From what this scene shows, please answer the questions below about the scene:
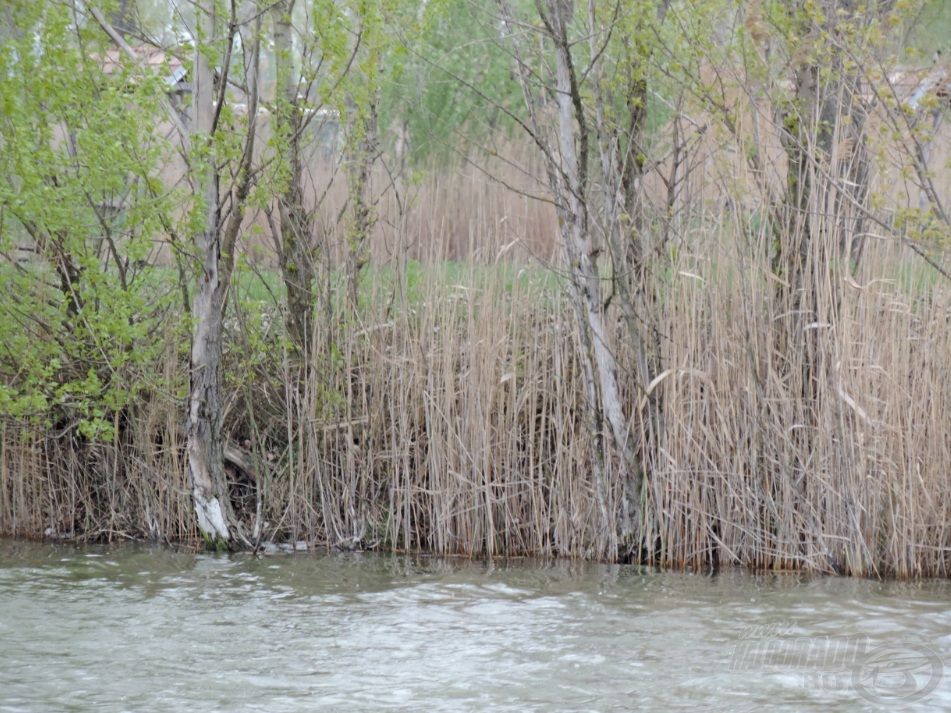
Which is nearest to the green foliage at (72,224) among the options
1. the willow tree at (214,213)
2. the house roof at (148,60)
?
the house roof at (148,60)

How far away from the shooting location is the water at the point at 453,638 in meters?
4.21

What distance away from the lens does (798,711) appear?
4.03 m

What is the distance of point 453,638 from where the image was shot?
16.3 feet

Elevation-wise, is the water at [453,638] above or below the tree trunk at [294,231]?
below

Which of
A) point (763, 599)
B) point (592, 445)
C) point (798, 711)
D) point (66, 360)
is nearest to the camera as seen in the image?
point (798, 711)

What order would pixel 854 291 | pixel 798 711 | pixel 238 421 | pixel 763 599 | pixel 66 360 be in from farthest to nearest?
pixel 238 421 < pixel 66 360 < pixel 854 291 < pixel 763 599 < pixel 798 711

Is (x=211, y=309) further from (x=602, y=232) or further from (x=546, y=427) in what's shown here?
(x=602, y=232)

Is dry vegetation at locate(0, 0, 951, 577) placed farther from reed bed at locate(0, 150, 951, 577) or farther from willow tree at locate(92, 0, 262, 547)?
willow tree at locate(92, 0, 262, 547)

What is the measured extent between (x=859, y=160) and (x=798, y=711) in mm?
3052

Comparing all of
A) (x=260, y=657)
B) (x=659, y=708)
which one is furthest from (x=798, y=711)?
A: (x=260, y=657)

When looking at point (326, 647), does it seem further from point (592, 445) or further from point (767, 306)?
point (767, 306)

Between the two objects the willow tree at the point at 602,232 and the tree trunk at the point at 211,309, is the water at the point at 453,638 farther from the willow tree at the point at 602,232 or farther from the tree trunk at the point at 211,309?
the willow tree at the point at 602,232

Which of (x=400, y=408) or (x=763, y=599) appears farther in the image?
(x=400, y=408)

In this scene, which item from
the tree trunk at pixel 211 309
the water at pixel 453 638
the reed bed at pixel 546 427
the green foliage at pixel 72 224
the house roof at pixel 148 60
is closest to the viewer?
the water at pixel 453 638
